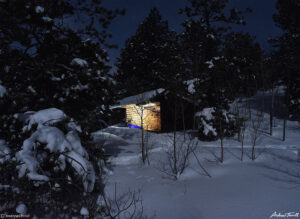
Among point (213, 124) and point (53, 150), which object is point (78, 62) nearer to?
point (53, 150)

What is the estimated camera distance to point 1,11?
4.78m

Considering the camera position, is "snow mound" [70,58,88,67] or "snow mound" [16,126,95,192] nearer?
"snow mound" [16,126,95,192]

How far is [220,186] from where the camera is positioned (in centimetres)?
515

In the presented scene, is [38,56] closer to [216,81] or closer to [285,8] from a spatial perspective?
[216,81]

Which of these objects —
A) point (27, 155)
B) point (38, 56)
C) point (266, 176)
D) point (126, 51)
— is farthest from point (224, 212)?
point (126, 51)

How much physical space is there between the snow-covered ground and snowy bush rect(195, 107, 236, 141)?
12.3 ft

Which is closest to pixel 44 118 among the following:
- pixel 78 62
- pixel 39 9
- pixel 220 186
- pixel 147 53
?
pixel 78 62

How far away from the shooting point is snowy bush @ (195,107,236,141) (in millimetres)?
11898

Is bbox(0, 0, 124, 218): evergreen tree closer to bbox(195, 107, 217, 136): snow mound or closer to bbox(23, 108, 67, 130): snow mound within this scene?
bbox(23, 108, 67, 130): snow mound

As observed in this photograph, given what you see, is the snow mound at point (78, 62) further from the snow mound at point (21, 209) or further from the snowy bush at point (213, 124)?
the snowy bush at point (213, 124)

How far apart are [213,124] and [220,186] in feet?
24.0

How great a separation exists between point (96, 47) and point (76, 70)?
1158 millimetres
